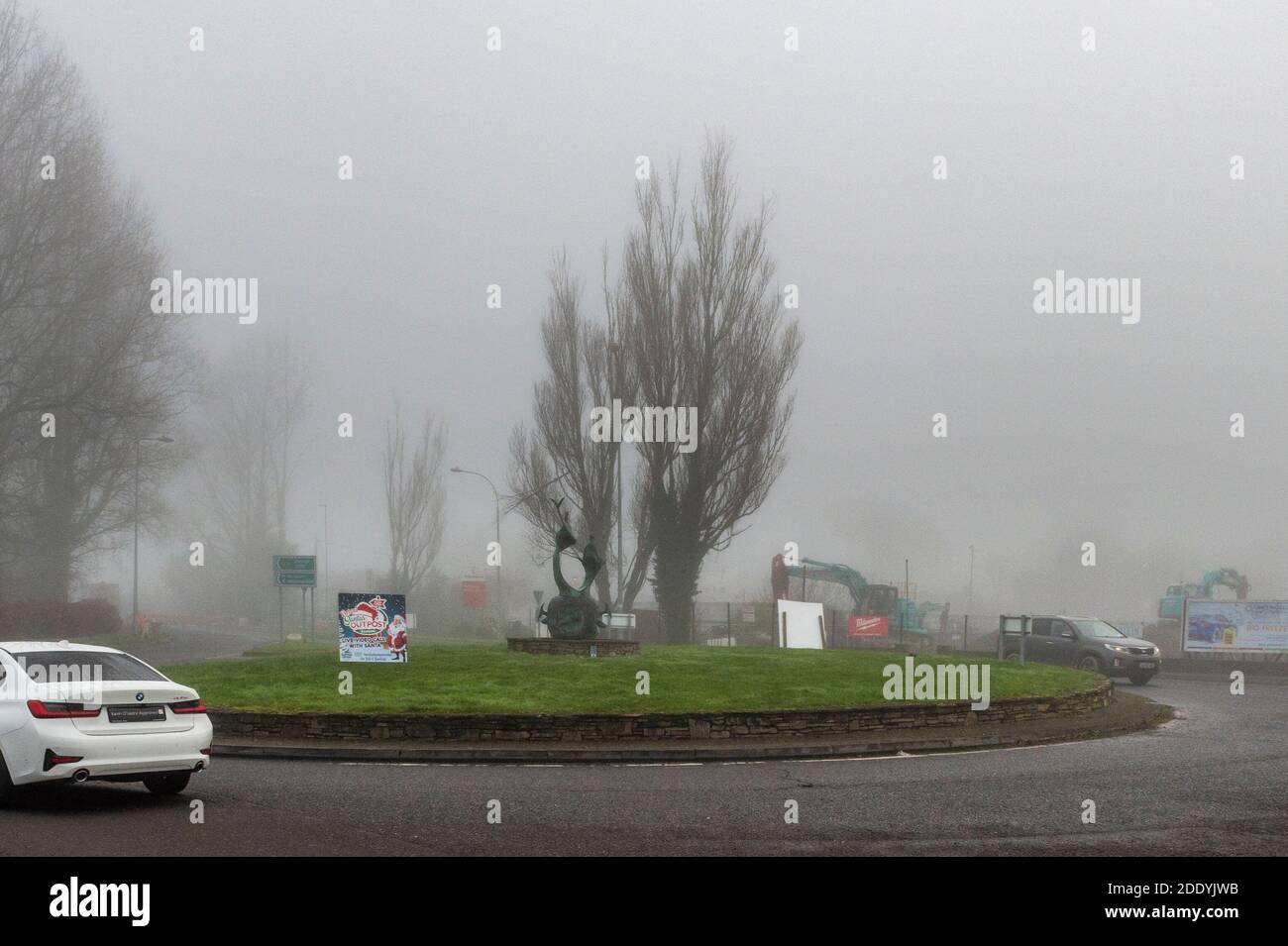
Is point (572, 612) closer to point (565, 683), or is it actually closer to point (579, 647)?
point (579, 647)

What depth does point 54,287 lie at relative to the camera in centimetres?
4425

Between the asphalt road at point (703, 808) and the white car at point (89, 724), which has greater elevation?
the white car at point (89, 724)

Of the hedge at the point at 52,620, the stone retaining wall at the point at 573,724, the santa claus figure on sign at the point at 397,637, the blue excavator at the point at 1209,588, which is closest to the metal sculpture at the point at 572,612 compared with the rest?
the santa claus figure on sign at the point at 397,637

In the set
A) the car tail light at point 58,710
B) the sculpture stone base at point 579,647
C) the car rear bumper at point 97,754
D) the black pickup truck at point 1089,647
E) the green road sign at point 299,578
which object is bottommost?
the black pickup truck at point 1089,647

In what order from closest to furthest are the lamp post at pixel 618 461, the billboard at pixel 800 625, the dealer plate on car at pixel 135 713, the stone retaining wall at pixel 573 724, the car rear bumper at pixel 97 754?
the car rear bumper at pixel 97 754
the dealer plate on car at pixel 135 713
the stone retaining wall at pixel 573 724
the billboard at pixel 800 625
the lamp post at pixel 618 461

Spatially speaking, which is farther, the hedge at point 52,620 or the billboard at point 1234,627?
the hedge at point 52,620

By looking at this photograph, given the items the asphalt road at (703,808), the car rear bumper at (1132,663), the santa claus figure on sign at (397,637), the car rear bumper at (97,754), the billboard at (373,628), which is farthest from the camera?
the car rear bumper at (1132,663)

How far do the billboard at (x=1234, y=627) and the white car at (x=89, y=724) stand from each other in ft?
109

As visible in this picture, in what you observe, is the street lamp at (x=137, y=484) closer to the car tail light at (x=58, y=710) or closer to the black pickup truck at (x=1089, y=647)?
the black pickup truck at (x=1089, y=647)

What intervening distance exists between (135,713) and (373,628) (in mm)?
10854

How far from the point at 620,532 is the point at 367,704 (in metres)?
22.2

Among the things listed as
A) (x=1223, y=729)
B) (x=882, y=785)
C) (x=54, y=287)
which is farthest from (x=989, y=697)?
(x=54, y=287)

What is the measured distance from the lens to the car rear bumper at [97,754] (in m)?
9.92
